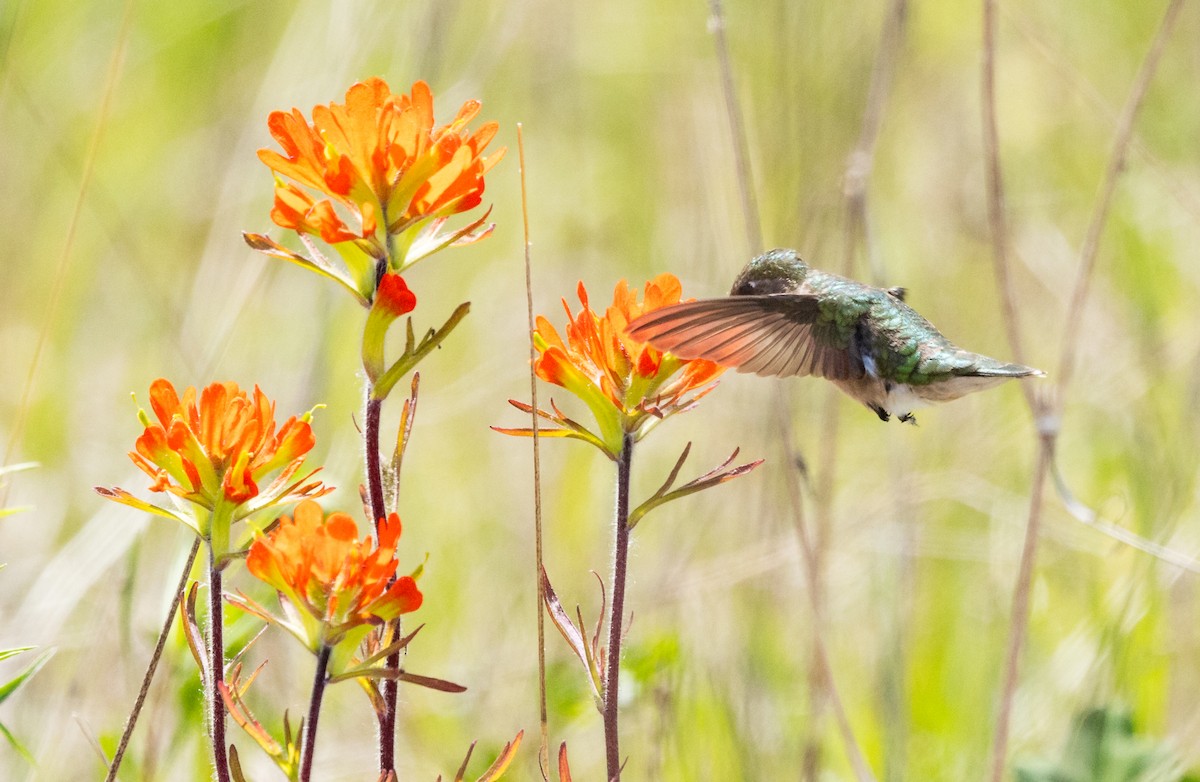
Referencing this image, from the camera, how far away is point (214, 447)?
4.83 ft

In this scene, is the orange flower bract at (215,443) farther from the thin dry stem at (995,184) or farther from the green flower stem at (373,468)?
the thin dry stem at (995,184)

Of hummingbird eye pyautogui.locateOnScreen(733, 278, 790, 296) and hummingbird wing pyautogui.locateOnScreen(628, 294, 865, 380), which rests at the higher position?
hummingbird eye pyautogui.locateOnScreen(733, 278, 790, 296)

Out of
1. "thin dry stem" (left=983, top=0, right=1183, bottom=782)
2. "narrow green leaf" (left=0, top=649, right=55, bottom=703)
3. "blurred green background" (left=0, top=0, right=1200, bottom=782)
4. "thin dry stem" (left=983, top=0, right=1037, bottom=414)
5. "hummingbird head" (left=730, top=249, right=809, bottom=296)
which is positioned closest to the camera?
"narrow green leaf" (left=0, top=649, right=55, bottom=703)

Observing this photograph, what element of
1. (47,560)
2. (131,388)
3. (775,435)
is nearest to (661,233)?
(775,435)

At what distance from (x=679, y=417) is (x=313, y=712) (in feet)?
11.2

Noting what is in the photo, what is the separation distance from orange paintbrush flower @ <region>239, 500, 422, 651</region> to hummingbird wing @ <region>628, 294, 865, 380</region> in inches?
16.4

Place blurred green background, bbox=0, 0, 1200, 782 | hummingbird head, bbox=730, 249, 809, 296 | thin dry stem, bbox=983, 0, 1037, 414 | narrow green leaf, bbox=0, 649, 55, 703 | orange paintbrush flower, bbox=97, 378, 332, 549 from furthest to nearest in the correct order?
blurred green background, bbox=0, 0, 1200, 782, thin dry stem, bbox=983, 0, 1037, 414, hummingbird head, bbox=730, 249, 809, 296, narrow green leaf, bbox=0, 649, 55, 703, orange paintbrush flower, bbox=97, 378, 332, 549

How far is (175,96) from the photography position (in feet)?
18.8

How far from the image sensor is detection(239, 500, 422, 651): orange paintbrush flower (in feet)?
4.36

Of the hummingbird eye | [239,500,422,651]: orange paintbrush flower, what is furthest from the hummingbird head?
[239,500,422,651]: orange paintbrush flower

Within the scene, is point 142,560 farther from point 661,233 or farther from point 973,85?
point 973,85

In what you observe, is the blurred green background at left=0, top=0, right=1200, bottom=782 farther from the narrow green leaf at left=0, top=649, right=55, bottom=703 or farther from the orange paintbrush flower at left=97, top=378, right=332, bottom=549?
the orange paintbrush flower at left=97, top=378, right=332, bottom=549

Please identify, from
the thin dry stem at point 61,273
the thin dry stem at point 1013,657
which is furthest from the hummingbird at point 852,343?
the thin dry stem at point 61,273

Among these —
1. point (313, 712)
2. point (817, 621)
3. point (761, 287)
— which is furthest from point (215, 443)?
point (817, 621)
